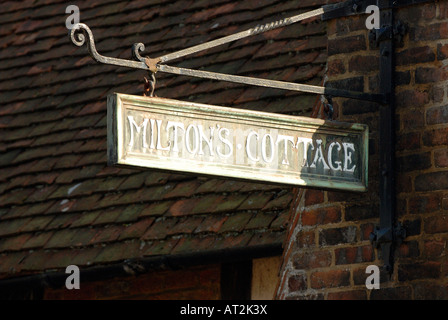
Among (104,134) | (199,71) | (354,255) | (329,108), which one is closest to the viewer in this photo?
(199,71)

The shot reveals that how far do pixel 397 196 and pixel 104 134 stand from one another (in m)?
2.72

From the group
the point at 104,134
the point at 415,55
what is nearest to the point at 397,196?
the point at 415,55

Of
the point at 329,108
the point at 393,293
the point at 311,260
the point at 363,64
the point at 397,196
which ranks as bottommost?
the point at 393,293

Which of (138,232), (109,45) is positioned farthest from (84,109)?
(138,232)

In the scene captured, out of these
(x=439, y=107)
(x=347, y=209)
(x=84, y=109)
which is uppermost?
(x=84, y=109)

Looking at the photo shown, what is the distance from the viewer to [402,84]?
16.7ft

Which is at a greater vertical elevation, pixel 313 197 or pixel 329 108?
pixel 329 108

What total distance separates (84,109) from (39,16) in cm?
145

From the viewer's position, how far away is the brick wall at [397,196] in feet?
16.1

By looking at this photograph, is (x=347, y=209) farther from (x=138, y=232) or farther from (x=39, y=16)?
(x=39, y=16)

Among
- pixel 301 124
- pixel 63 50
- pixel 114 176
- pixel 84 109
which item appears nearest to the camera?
pixel 301 124

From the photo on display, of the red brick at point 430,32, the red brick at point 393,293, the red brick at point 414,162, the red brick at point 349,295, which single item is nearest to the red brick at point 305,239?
the red brick at point 349,295

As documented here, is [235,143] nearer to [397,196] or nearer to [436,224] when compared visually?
[397,196]

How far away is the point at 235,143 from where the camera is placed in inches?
182
